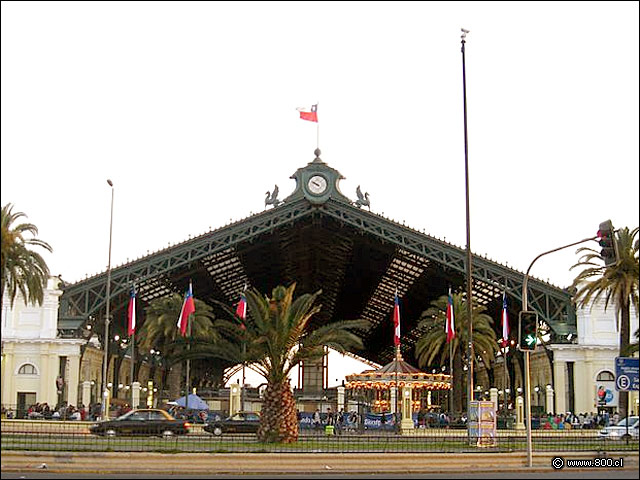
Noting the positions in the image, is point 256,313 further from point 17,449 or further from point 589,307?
point 589,307

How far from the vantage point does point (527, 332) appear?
2658 centimetres

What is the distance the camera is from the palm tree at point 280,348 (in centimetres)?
3288

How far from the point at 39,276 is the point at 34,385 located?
72.8ft

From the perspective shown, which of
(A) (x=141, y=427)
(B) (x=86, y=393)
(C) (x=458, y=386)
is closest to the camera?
(A) (x=141, y=427)

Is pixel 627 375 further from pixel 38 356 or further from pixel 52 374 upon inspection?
pixel 38 356

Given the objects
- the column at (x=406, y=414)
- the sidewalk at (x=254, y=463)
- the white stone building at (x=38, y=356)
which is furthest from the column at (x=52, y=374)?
the sidewalk at (x=254, y=463)

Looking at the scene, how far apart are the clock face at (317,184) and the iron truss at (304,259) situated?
937 millimetres

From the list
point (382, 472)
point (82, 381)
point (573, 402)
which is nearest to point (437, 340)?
point (573, 402)

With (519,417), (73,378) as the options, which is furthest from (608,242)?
(73,378)

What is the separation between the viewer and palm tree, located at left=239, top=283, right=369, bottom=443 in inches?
1294

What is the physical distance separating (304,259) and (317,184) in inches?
694

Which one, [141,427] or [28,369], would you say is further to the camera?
[28,369]

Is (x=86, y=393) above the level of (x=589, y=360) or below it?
below

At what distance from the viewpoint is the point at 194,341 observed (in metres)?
61.6
